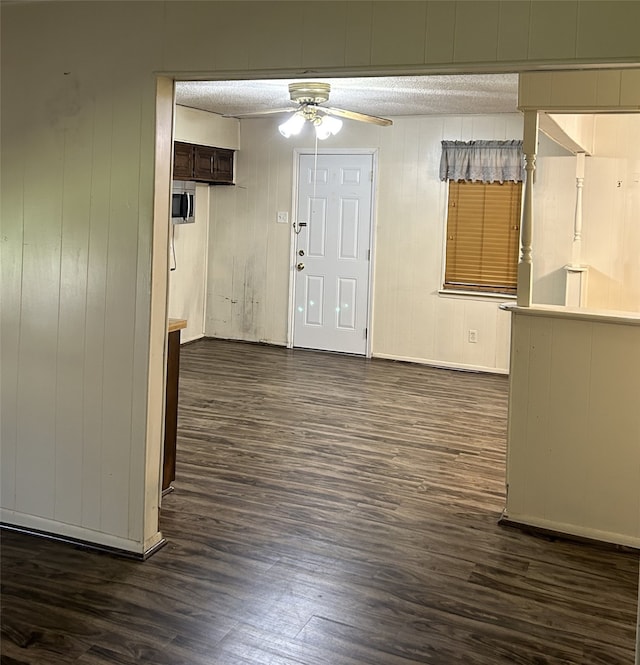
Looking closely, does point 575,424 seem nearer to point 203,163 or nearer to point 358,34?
point 358,34

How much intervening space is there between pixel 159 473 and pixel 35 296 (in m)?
0.94

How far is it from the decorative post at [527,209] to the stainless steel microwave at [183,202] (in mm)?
4424

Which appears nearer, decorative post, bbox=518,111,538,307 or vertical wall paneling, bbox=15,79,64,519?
vertical wall paneling, bbox=15,79,64,519

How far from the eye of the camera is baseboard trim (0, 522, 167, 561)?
3.22m

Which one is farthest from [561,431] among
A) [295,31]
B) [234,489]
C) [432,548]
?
[295,31]

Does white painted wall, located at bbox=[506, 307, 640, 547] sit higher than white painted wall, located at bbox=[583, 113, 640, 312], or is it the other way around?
white painted wall, located at bbox=[583, 113, 640, 312]

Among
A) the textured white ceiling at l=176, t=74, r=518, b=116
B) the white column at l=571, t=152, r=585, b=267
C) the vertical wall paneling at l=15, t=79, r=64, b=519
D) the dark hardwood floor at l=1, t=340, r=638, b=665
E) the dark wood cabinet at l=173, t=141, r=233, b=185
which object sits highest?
the textured white ceiling at l=176, t=74, r=518, b=116

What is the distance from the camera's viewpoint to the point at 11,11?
3.27 meters

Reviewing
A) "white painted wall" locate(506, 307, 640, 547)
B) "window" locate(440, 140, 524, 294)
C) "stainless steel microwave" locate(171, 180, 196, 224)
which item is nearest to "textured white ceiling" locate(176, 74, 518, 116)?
"window" locate(440, 140, 524, 294)

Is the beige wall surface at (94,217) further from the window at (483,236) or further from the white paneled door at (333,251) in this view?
the white paneled door at (333,251)

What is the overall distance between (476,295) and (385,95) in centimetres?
217

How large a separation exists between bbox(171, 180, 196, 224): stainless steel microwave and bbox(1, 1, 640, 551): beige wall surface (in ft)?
13.4

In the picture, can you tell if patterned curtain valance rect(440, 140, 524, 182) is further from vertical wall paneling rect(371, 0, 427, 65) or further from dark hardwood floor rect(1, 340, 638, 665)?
vertical wall paneling rect(371, 0, 427, 65)

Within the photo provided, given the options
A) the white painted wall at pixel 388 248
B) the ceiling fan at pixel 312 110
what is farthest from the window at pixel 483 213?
the ceiling fan at pixel 312 110
